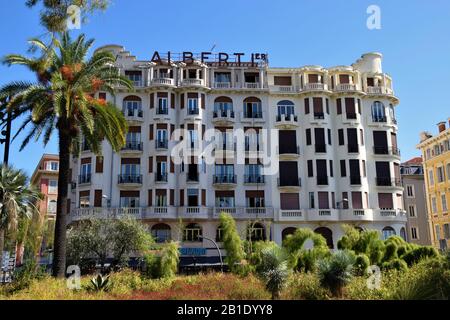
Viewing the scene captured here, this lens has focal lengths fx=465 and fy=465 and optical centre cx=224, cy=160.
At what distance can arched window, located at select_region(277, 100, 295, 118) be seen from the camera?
163 feet

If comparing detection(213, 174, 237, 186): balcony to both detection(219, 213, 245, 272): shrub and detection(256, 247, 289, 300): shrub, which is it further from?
Answer: detection(256, 247, 289, 300): shrub

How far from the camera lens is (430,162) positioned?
5984 centimetres

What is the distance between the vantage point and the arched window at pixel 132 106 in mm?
47500

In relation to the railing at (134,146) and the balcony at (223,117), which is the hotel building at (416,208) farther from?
the railing at (134,146)

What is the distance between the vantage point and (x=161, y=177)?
45781 millimetres

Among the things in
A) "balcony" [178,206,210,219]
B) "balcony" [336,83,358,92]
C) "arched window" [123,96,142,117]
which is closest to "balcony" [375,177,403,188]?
"balcony" [336,83,358,92]

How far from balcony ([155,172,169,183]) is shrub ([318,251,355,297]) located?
29.4 meters

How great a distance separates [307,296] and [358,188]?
102 ft

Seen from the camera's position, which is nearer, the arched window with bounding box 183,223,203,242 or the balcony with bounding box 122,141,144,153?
the arched window with bounding box 183,223,203,242

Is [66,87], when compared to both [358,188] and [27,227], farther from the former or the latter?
[358,188]

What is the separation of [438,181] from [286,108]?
922 inches

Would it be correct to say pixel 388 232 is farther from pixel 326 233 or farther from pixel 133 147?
pixel 133 147

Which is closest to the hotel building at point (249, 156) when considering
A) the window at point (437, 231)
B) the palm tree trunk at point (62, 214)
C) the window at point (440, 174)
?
the window at point (440, 174)

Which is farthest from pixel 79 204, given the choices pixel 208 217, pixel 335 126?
pixel 335 126
